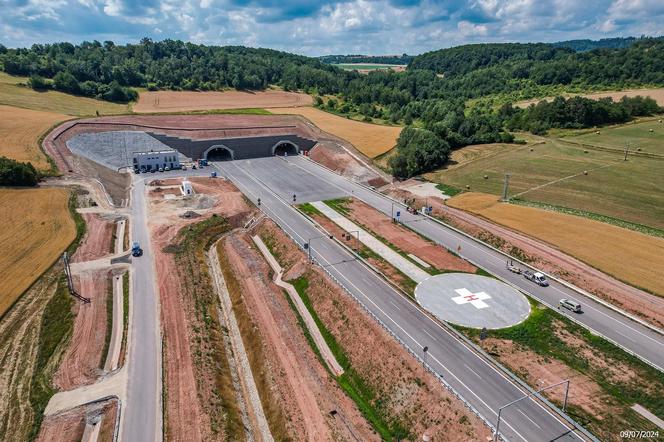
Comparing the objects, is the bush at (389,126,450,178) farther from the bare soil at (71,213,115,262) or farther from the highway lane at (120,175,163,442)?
the bare soil at (71,213,115,262)

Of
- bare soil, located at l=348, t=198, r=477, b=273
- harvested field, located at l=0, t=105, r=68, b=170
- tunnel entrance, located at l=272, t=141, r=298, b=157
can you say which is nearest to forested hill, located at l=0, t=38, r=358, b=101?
harvested field, located at l=0, t=105, r=68, b=170

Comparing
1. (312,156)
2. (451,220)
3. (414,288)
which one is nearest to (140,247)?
(414,288)

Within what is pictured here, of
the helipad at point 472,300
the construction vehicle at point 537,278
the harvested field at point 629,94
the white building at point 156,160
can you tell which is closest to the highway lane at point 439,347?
the helipad at point 472,300

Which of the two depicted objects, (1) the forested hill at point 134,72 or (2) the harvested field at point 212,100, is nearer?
(2) the harvested field at point 212,100

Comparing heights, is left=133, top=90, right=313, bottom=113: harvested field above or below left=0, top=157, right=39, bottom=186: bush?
above

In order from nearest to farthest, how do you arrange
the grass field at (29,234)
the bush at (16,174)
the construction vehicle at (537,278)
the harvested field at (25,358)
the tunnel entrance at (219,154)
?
the harvested field at (25,358)
the grass field at (29,234)
the construction vehicle at (537,278)
the bush at (16,174)
the tunnel entrance at (219,154)

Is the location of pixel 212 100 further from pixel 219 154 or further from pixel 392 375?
pixel 392 375

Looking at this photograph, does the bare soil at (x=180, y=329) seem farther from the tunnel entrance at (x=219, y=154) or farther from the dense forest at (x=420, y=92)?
the dense forest at (x=420, y=92)
